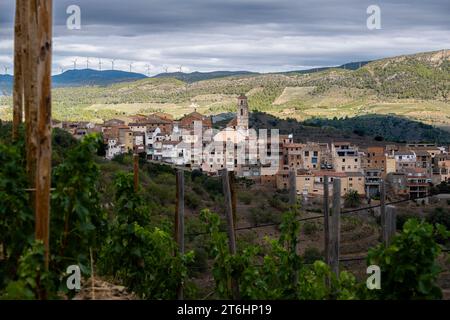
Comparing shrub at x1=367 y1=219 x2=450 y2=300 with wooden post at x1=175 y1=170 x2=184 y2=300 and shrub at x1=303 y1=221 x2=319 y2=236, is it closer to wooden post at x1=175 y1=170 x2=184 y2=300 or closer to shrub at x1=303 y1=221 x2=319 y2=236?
wooden post at x1=175 y1=170 x2=184 y2=300

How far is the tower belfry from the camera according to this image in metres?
54.5

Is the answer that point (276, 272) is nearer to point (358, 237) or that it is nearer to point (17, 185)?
point (17, 185)

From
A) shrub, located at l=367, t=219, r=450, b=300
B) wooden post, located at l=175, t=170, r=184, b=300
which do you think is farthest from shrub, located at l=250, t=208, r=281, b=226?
shrub, located at l=367, t=219, r=450, b=300

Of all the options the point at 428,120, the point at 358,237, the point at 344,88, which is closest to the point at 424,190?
the point at 358,237

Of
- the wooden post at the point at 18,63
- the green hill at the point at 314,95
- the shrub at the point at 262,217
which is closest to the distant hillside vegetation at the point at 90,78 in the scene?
the green hill at the point at 314,95

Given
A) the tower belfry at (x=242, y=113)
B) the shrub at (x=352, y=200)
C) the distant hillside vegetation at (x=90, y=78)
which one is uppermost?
the distant hillside vegetation at (x=90, y=78)

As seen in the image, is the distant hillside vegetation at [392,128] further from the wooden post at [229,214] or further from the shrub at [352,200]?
the wooden post at [229,214]

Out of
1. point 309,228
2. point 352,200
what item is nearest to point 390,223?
point 309,228

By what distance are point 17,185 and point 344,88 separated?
9991cm

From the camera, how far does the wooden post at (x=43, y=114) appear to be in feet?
12.9

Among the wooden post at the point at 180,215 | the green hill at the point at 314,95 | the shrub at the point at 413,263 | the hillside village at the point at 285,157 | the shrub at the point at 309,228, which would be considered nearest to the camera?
the shrub at the point at 413,263

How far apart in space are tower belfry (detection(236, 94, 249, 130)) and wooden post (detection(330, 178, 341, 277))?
157 feet

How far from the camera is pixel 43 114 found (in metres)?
3.96

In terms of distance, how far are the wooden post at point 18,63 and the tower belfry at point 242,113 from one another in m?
47.1
